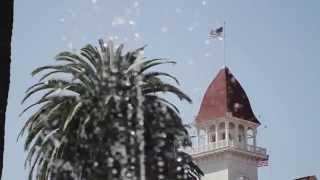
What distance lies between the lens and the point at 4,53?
5.90m

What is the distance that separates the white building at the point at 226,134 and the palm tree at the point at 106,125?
4650cm

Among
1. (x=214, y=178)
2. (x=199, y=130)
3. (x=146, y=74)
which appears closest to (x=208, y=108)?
(x=199, y=130)

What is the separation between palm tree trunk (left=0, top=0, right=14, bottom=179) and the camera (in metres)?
5.71

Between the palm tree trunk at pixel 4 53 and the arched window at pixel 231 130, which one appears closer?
the palm tree trunk at pixel 4 53

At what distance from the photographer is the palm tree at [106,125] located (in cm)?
2800

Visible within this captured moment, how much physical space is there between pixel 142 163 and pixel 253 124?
55.6 meters

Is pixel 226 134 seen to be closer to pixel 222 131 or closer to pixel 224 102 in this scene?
pixel 222 131

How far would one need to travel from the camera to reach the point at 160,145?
29.1m

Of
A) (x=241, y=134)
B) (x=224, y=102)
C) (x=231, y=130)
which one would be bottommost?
(x=241, y=134)

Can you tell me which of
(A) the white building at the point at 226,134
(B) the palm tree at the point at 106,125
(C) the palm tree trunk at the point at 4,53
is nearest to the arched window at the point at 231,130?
(A) the white building at the point at 226,134

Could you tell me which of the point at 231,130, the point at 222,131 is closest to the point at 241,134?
the point at 231,130

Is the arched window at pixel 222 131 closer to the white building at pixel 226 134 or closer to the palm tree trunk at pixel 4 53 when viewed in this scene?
the white building at pixel 226 134

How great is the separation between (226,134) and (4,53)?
73.9 meters

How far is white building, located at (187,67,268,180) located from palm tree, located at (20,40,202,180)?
153 ft
